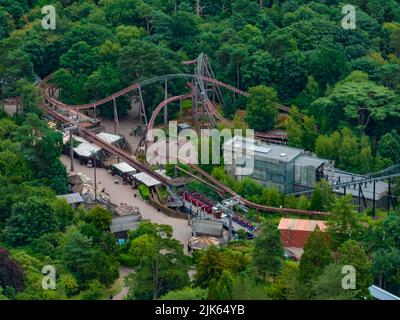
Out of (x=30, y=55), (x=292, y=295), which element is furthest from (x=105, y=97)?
A: (x=292, y=295)

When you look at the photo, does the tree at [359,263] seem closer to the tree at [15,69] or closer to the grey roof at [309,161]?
the grey roof at [309,161]

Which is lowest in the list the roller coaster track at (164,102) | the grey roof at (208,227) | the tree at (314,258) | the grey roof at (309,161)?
the grey roof at (208,227)

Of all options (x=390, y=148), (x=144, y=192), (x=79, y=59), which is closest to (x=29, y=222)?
(x=144, y=192)

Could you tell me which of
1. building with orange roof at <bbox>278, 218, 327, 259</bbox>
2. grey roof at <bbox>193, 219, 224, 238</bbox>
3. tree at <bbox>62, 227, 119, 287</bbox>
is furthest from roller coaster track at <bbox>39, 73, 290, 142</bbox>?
tree at <bbox>62, 227, 119, 287</bbox>

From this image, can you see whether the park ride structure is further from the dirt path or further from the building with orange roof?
the building with orange roof

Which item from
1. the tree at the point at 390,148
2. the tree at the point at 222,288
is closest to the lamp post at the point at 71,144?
the tree at the point at 390,148
